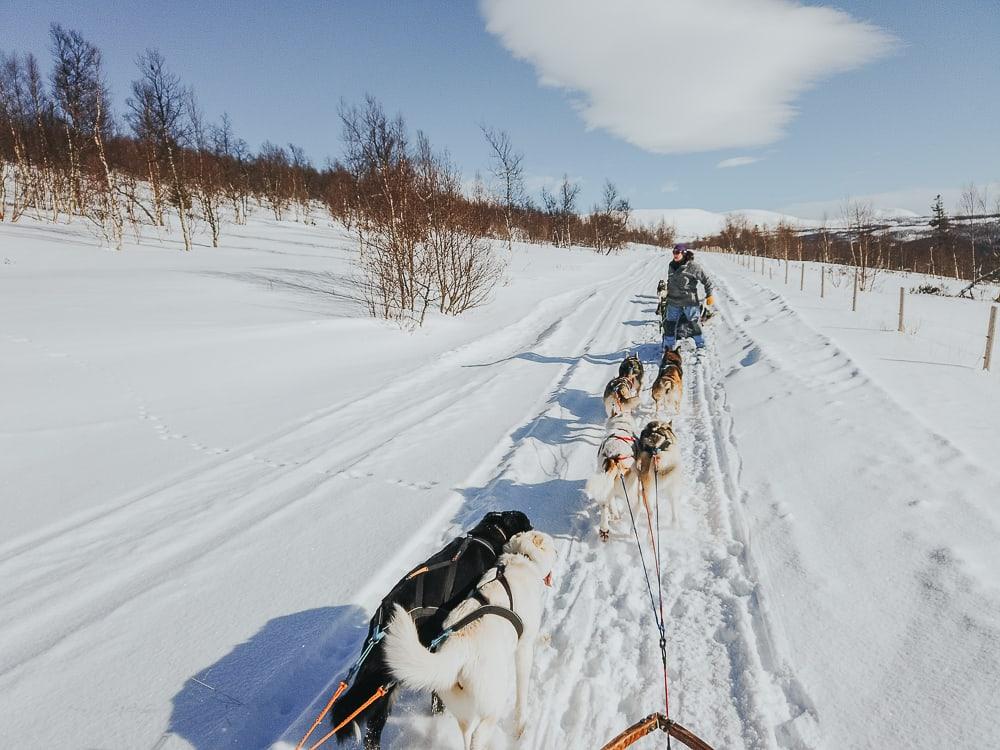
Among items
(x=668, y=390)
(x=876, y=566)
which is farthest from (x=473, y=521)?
(x=668, y=390)

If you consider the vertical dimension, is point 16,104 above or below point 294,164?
below

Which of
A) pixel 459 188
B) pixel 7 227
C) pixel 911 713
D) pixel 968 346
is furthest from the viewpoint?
pixel 7 227

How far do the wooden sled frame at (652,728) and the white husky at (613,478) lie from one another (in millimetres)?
1619

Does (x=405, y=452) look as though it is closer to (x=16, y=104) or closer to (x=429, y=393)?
(x=429, y=393)

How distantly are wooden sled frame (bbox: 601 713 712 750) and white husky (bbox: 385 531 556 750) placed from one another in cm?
46

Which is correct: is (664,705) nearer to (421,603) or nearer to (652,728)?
(652,728)

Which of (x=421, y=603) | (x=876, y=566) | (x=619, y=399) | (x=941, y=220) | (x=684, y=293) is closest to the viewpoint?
(x=421, y=603)

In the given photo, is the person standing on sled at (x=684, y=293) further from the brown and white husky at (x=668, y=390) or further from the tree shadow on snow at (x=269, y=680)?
the tree shadow on snow at (x=269, y=680)

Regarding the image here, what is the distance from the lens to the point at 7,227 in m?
19.6

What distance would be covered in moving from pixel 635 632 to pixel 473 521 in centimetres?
158

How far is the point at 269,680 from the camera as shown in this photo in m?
2.39

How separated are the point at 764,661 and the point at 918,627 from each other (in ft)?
2.72

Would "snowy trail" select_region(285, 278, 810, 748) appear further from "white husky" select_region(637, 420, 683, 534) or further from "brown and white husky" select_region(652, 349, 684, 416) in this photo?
"brown and white husky" select_region(652, 349, 684, 416)

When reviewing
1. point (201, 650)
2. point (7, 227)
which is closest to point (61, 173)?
point (7, 227)
